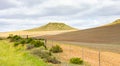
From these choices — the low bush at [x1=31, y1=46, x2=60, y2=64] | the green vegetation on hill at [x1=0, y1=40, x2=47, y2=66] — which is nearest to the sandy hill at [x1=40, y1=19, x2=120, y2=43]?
the low bush at [x1=31, y1=46, x2=60, y2=64]

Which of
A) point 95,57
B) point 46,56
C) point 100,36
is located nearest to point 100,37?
point 100,36

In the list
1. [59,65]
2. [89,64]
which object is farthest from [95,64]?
[59,65]

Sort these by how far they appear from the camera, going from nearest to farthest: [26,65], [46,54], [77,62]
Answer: [26,65] → [77,62] → [46,54]

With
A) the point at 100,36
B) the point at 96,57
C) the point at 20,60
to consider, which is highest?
the point at 100,36

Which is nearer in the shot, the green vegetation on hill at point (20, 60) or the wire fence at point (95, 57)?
the green vegetation on hill at point (20, 60)

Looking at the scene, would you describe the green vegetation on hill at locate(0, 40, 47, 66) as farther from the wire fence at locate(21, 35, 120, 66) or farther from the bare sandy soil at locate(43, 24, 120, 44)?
the bare sandy soil at locate(43, 24, 120, 44)

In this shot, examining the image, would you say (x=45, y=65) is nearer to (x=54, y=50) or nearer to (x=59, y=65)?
(x=59, y=65)

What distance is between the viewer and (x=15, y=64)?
2845 centimetres

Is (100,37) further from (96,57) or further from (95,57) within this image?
(95,57)

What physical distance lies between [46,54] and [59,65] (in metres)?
6.49

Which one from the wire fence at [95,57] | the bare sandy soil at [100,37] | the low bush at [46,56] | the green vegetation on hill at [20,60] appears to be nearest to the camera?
the green vegetation on hill at [20,60]

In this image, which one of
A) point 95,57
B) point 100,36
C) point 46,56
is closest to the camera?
point 46,56

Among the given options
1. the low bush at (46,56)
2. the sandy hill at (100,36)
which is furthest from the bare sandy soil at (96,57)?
the sandy hill at (100,36)

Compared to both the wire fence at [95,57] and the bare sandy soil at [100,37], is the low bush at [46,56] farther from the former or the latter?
the bare sandy soil at [100,37]
